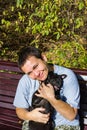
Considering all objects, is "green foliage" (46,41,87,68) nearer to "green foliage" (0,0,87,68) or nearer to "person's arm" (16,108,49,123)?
"green foliage" (0,0,87,68)

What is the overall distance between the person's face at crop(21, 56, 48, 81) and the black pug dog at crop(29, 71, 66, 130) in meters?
0.08

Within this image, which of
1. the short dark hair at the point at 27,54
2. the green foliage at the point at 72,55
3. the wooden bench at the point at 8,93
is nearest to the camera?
the short dark hair at the point at 27,54

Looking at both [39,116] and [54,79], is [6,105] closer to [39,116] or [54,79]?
[39,116]

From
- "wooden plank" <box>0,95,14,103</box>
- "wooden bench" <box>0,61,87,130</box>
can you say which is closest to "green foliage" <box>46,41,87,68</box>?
"wooden bench" <box>0,61,87,130</box>

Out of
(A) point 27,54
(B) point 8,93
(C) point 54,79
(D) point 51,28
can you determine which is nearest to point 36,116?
(C) point 54,79

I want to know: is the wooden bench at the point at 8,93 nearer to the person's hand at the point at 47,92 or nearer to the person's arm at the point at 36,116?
the person's arm at the point at 36,116

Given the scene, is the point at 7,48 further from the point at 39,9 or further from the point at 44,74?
the point at 44,74

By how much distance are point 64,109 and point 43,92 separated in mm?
236

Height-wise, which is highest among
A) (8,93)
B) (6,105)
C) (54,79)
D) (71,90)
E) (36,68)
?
(36,68)

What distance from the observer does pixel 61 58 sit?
16.3 feet

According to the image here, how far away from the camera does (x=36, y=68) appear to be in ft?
10.7

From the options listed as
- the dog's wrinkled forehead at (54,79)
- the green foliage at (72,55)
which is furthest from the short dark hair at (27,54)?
the green foliage at (72,55)

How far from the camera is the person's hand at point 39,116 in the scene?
11.1 feet

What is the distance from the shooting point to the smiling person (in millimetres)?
3262
